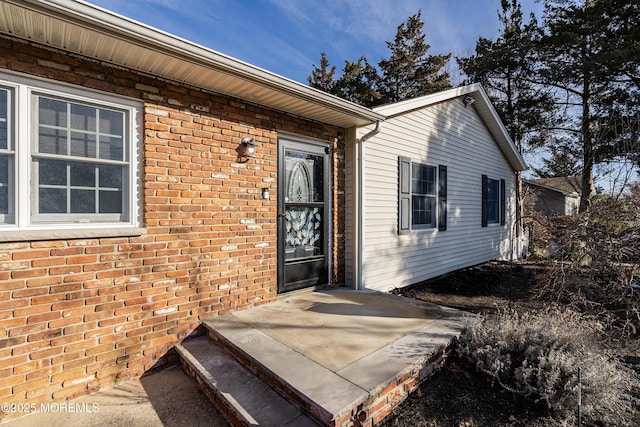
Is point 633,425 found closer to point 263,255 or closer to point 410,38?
point 263,255

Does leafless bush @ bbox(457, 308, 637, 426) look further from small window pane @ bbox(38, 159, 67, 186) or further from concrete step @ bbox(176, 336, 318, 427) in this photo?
small window pane @ bbox(38, 159, 67, 186)

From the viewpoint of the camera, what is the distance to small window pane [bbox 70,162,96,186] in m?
2.79

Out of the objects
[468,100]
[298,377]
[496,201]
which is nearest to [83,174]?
[298,377]

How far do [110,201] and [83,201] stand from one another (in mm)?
211

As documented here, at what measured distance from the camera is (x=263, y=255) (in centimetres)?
405

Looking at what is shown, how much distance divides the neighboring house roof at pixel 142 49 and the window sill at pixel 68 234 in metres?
1.58

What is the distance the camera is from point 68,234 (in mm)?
2645

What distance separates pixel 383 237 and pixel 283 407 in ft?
12.2

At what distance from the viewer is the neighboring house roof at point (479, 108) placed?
5570 millimetres

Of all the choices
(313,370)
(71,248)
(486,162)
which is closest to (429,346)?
(313,370)

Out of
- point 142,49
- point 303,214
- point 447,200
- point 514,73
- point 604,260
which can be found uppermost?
point 514,73

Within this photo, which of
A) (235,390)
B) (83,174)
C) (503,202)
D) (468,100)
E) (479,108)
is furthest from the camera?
(503,202)

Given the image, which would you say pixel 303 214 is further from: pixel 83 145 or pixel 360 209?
pixel 83 145

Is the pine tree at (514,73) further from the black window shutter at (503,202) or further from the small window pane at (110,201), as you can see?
the small window pane at (110,201)
